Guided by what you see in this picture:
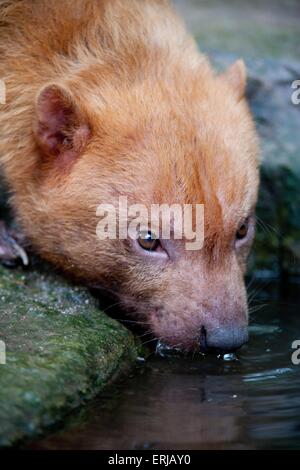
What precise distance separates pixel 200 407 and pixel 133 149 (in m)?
1.83

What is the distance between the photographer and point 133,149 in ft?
20.4

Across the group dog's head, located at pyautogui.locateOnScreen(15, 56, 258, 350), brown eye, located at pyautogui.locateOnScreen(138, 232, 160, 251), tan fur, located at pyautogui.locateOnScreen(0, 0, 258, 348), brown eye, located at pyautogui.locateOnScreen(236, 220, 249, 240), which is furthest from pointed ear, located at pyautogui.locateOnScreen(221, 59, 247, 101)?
brown eye, located at pyautogui.locateOnScreen(138, 232, 160, 251)

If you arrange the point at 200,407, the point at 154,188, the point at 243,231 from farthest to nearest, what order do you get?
the point at 243,231 → the point at 154,188 → the point at 200,407

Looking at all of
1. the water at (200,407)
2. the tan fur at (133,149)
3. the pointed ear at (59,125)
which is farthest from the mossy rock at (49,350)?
the pointed ear at (59,125)

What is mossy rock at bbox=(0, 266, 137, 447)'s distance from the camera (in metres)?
4.89

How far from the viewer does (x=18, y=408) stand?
482 cm

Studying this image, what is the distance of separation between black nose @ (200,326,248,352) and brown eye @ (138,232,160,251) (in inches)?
26.4

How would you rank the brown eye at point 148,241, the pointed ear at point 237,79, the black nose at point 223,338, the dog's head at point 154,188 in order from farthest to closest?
1. the pointed ear at point 237,79
2. the brown eye at point 148,241
3. the dog's head at point 154,188
4. the black nose at point 223,338

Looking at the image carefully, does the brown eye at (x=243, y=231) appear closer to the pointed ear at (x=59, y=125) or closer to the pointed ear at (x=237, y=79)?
the pointed ear at (x=237, y=79)

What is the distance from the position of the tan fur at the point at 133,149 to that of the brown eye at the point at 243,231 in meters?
0.11

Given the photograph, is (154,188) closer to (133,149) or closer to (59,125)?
(133,149)

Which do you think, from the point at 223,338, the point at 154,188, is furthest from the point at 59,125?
the point at 223,338

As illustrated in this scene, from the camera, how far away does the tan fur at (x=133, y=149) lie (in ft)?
20.0
